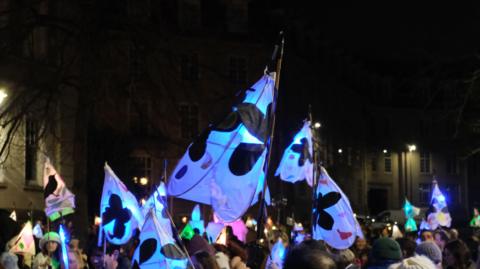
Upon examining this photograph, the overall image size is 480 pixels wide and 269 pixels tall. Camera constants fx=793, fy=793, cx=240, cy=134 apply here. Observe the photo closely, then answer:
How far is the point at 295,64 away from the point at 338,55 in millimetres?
13141

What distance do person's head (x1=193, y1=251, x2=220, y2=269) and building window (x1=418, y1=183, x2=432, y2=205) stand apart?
210 feet

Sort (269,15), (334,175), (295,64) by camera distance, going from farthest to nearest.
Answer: (334,175)
(295,64)
(269,15)

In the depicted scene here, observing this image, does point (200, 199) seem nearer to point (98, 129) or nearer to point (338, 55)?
point (98, 129)

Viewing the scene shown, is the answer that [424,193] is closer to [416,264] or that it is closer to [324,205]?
[324,205]

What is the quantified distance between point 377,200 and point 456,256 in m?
61.4

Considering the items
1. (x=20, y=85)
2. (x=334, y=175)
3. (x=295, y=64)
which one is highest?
(x=295, y=64)

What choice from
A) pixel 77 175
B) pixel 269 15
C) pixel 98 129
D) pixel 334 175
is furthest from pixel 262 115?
pixel 334 175

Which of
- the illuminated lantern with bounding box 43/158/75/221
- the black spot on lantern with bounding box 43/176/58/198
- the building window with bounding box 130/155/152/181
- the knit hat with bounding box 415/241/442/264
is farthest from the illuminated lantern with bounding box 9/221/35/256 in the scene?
the building window with bounding box 130/155/152/181

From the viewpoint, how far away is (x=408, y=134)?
240 feet

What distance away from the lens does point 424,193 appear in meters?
70.8

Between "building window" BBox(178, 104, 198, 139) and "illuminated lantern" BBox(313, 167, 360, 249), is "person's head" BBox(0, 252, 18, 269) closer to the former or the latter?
"illuminated lantern" BBox(313, 167, 360, 249)

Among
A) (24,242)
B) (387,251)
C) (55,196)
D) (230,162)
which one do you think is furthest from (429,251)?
(24,242)

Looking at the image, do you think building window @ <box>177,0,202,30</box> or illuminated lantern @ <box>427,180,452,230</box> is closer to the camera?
illuminated lantern @ <box>427,180,452,230</box>

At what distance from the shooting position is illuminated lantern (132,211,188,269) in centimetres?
856
